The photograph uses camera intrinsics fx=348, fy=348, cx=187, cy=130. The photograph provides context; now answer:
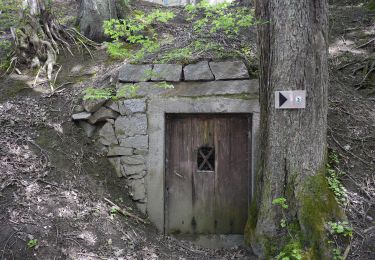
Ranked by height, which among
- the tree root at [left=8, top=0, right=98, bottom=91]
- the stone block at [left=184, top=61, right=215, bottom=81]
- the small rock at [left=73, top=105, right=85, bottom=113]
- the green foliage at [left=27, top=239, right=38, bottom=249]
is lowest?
the green foliage at [left=27, top=239, right=38, bottom=249]

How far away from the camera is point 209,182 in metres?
5.50

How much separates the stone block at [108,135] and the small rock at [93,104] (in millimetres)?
307

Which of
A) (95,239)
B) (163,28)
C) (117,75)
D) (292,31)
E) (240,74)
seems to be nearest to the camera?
(292,31)

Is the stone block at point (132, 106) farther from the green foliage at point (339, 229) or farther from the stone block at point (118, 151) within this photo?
the green foliage at point (339, 229)

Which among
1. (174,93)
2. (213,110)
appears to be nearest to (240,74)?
(213,110)

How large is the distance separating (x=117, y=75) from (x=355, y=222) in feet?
13.3

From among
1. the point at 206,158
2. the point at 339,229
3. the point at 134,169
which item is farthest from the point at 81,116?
the point at 339,229

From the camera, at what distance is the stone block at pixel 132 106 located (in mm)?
5395

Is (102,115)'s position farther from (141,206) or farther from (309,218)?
(309,218)

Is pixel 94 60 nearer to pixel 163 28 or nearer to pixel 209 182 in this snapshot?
pixel 163 28

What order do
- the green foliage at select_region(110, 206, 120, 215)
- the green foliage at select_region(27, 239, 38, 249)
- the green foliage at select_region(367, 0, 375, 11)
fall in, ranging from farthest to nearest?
1. the green foliage at select_region(367, 0, 375, 11)
2. the green foliage at select_region(110, 206, 120, 215)
3. the green foliage at select_region(27, 239, 38, 249)

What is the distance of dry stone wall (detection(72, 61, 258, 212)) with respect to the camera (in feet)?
17.3

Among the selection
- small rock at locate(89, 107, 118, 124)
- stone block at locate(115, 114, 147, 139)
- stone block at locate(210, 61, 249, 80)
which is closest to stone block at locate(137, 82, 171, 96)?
stone block at locate(115, 114, 147, 139)

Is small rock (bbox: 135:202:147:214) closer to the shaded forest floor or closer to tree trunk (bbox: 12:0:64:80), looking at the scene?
the shaded forest floor
